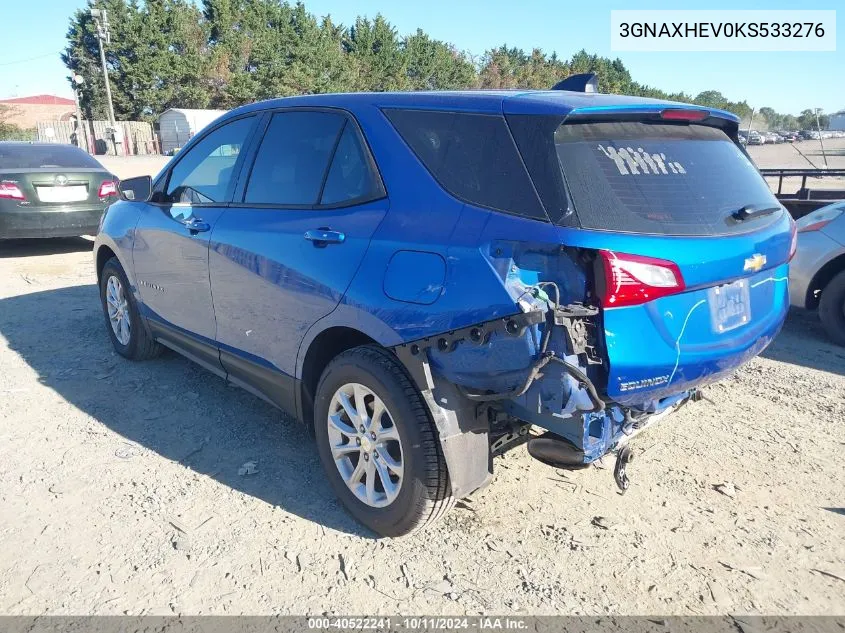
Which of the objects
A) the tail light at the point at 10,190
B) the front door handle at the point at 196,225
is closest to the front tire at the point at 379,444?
the front door handle at the point at 196,225

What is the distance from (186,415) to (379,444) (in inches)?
72.8

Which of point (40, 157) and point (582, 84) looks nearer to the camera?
point (582, 84)

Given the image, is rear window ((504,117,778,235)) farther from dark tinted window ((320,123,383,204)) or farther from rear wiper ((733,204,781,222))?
dark tinted window ((320,123,383,204))

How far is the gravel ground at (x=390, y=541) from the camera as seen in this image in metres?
2.56

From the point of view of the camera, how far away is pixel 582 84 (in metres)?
3.18

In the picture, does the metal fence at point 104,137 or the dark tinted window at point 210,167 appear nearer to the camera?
the dark tinted window at point 210,167

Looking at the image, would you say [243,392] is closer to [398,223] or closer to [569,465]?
[398,223]

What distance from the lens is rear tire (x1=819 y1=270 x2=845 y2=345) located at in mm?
5367

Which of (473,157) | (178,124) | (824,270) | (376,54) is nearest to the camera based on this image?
(473,157)

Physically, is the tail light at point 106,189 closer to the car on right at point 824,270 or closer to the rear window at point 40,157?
the rear window at point 40,157

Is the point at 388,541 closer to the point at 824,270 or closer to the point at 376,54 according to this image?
the point at 824,270

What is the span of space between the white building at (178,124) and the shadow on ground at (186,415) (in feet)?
138

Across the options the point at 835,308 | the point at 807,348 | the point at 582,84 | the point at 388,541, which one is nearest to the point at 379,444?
the point at 388,541

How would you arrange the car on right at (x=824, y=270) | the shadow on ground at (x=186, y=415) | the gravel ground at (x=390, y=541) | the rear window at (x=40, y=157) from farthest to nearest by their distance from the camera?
the rear window at (x=40, y=157) → the car on right at (x=824, y=270) → the shadow on ground at (x=186, y=415) → the gravel ground at (x=390, y=541)
